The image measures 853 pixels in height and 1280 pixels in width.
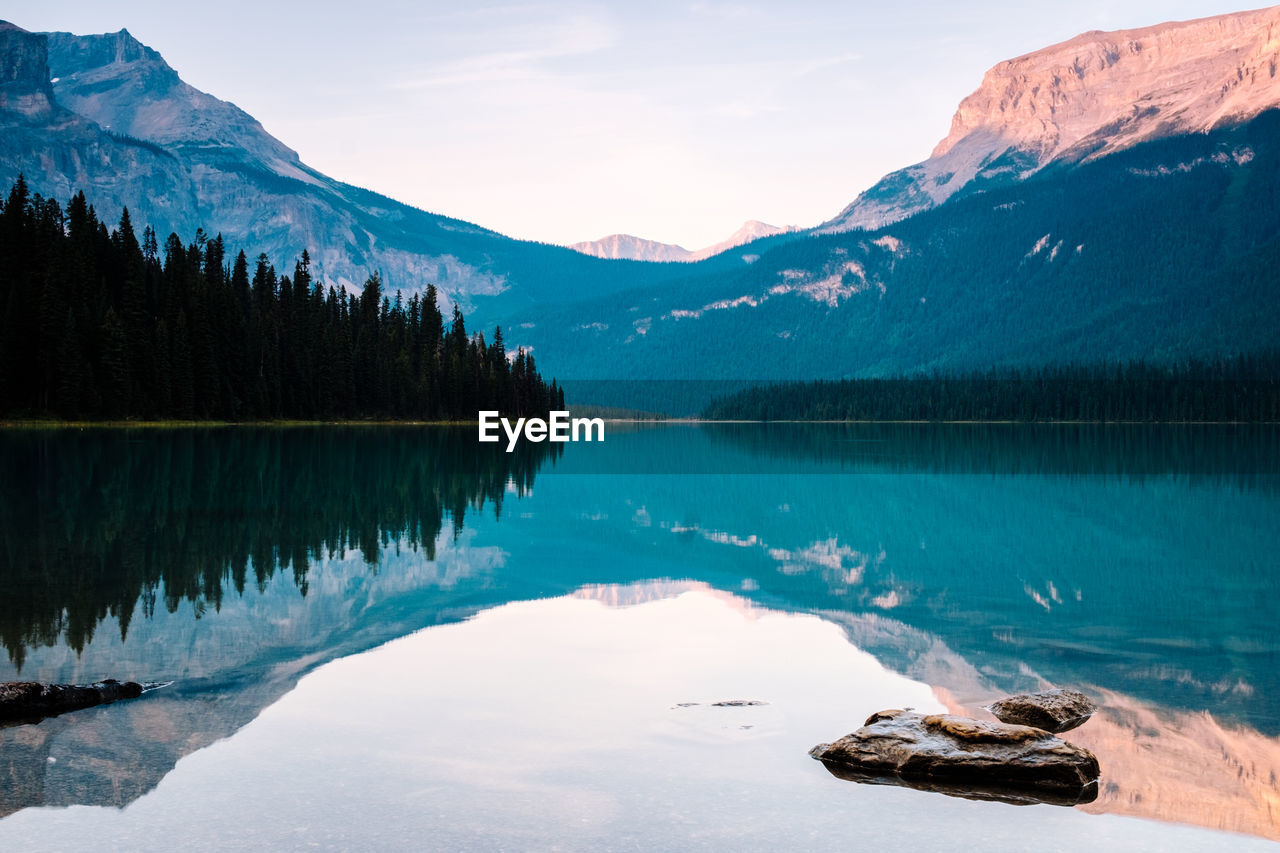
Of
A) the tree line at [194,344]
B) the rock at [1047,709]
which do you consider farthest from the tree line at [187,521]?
the tree line at [194,344]

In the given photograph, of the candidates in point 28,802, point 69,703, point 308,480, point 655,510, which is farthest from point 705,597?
point 308,480

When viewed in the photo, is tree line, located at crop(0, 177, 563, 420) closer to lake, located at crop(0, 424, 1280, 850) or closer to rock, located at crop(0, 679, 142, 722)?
lake, located at crop(0, 424, 1280, 850)

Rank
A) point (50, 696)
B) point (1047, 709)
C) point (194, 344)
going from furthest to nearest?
point (194, 344), point (1047, 709), point (50, 696)

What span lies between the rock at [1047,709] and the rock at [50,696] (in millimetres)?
11652

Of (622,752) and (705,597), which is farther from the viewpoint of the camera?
(705,597)

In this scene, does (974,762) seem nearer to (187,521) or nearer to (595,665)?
(595,665)

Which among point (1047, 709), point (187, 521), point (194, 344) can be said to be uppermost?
point (194, 344)

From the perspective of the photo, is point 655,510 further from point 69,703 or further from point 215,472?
point 69,703

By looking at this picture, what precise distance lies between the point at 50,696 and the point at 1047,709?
42.3 ft

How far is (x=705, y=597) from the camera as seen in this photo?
23.3 metres

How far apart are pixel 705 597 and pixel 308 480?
1165 inches

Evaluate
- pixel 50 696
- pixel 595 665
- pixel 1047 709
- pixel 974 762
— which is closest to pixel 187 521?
pixel 50 696

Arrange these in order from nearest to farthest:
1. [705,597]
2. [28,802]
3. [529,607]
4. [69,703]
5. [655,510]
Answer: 1. [28,802]
2. [69,703]
3. [529,607]
4. [705,597]
5. [655,510]

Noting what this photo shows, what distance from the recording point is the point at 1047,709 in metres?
14.4
